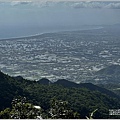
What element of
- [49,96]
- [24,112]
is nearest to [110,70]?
[49,96]

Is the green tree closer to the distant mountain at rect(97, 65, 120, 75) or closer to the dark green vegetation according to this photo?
the dark green vegetation

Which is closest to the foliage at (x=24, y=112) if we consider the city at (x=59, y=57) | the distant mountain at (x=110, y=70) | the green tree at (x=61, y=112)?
the green tree at (x=61, y=112)

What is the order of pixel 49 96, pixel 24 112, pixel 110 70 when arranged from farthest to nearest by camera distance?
pixel 110 70 < pixel 49 96 < pixel 24 112

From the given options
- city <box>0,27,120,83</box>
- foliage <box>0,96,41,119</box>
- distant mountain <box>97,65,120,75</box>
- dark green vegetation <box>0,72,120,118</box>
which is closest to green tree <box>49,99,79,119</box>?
foliage <box>0,96,41,119</box>

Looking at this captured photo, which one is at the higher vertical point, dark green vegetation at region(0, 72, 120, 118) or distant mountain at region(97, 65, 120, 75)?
dark green vegetation at region(0, 72, 120, 118)

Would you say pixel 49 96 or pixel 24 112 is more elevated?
pixel 24 112

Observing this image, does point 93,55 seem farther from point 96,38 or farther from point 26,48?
point 96,38

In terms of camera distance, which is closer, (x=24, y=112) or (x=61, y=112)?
(x=24, y=112)

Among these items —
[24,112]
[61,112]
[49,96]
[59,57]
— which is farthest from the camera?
[59,57]

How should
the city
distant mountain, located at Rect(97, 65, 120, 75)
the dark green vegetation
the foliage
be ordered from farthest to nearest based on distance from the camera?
distant mountain, located at Rect(97, 65, 120, 75)
the city
the dark green vegetation
the foliage

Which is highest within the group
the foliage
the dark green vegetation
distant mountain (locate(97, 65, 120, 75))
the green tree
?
the foliage

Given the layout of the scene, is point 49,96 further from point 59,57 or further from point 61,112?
point 59,57

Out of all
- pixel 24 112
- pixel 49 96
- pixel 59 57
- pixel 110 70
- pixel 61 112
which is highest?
pixel 24 112
